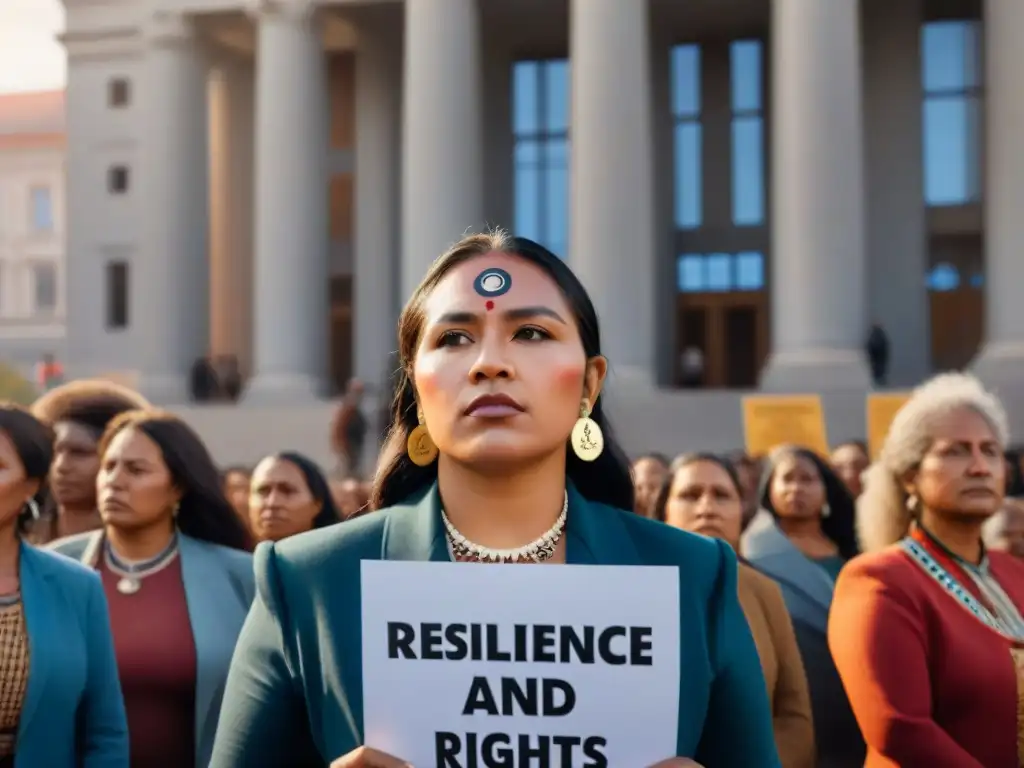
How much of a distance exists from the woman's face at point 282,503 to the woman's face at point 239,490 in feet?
10.8

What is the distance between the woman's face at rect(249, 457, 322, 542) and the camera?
26.0ft

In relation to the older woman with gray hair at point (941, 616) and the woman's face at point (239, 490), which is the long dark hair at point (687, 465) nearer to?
the older woman with gray hair at point (941, 616)

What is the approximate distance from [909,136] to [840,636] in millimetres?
37504

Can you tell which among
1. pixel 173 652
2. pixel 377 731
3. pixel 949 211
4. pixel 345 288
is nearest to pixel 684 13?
pixel 949 211

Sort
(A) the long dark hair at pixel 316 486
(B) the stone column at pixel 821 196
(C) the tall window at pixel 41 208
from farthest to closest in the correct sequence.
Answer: (C) the tall window at pixel 41 208, (B) the stone column at pixel 821 196, (A) the long dark hair at pixel 316 486

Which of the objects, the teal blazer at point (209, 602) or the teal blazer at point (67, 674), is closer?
the teal blazer at point (67, 674)

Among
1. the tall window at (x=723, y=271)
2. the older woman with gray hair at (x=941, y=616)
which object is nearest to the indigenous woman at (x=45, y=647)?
the older woman with gray hair at (x=941, y=616)

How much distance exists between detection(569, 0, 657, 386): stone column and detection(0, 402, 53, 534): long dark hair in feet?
94.0

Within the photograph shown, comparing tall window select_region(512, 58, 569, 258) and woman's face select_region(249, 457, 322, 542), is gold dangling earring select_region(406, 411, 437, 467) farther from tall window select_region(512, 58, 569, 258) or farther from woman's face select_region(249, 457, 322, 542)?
tall window select_region(512, 58, 569, 258)

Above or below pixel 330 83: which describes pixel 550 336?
below

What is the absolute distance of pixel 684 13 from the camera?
40781 millimetres

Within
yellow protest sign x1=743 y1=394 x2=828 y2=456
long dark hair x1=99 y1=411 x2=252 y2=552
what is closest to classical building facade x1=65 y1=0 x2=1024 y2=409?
yellow protest sign x1=743 y1=394 x2=828 y2=456

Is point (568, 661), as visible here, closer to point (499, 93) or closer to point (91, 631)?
point (91, 631)

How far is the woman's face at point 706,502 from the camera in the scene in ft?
22.3
